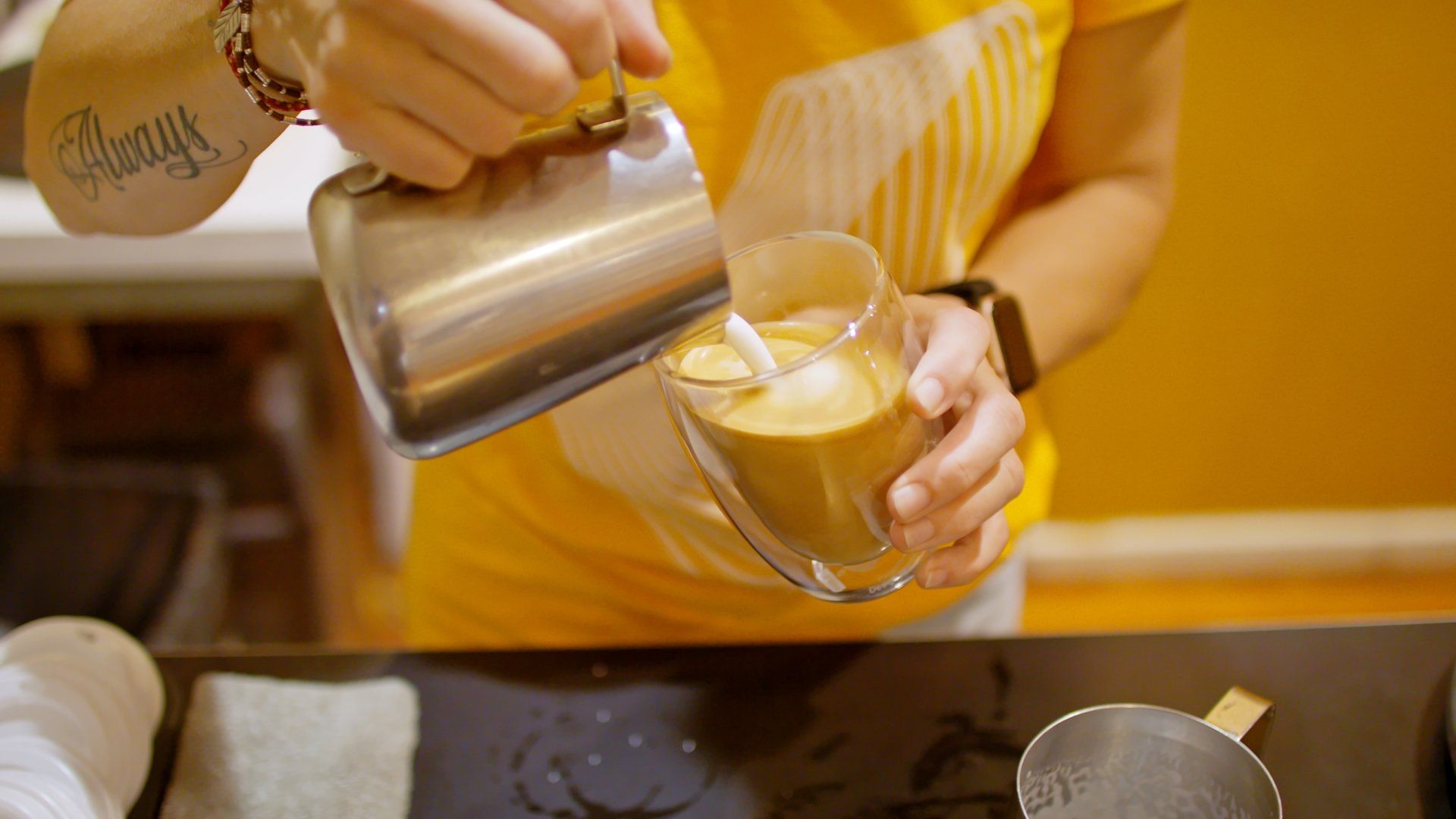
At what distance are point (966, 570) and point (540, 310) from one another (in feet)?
0.92

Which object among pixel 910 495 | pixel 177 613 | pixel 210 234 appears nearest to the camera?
pixel 910 495

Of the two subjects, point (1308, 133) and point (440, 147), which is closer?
point (440, 147)

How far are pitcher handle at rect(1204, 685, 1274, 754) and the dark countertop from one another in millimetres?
51

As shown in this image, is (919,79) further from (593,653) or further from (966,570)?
(593,653)

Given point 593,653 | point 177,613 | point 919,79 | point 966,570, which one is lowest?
point 177,613

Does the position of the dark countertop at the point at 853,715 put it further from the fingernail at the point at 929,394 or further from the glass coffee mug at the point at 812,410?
the fingernail at the point at 929,394

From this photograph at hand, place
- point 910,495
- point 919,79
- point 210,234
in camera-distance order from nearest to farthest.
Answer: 1. point 910,495
2. point 919,79
3. point 210,234

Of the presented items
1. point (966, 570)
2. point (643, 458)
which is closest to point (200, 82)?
point (643, 458)

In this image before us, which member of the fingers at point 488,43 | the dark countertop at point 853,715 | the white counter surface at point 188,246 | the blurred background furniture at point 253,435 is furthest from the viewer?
the blurred background furniture at point 253,435

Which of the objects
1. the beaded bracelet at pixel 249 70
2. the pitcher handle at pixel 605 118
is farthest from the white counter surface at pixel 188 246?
the pitcher handle at pixel 605 118

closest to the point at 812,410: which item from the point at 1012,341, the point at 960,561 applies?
the point at 960,561

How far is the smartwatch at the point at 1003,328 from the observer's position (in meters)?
0.68

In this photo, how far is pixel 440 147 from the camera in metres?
0.40

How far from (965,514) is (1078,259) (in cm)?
30
